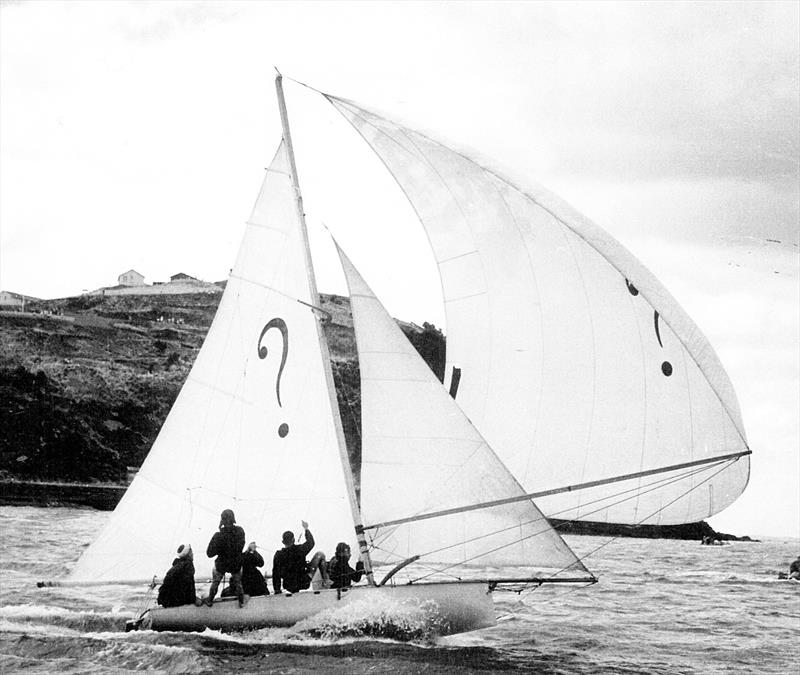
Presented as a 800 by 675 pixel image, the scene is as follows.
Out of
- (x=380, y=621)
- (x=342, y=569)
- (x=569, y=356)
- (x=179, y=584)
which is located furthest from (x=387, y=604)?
(x=569, y=356)

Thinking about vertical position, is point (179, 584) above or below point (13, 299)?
below

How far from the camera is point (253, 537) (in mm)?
17469

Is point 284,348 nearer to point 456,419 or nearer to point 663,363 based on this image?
point 456,419

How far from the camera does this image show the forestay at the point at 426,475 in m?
15.0

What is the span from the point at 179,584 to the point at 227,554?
117cm

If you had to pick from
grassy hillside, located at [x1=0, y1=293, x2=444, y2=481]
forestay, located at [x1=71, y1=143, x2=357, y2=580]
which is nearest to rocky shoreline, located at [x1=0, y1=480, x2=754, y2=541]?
grassy hillside, located at [x1=0, y1=293, x2=444, y2=481]

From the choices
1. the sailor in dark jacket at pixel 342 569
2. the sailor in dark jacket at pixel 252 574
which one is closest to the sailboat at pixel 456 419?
the sailor in dark jacket at pixel 342 569

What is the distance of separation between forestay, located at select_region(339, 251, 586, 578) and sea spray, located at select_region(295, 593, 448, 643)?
770 millimetres

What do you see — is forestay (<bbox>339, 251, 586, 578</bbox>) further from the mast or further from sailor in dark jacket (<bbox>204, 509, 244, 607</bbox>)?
sailor in dark jacket (<bbox>204, 509, 244, 607</bbox>)

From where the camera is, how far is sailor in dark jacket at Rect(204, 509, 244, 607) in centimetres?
1631

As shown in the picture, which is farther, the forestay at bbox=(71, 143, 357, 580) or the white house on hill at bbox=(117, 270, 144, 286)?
the white house on hill at bbox=(117, 270, 144, 286)

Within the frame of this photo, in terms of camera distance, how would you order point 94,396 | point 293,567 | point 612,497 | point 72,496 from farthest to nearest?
point 94,396 < point 72,496 < point 293,567 < point 612,497

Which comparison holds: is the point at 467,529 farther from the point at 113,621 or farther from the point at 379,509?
the point at 113,621

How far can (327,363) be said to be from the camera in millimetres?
17297
